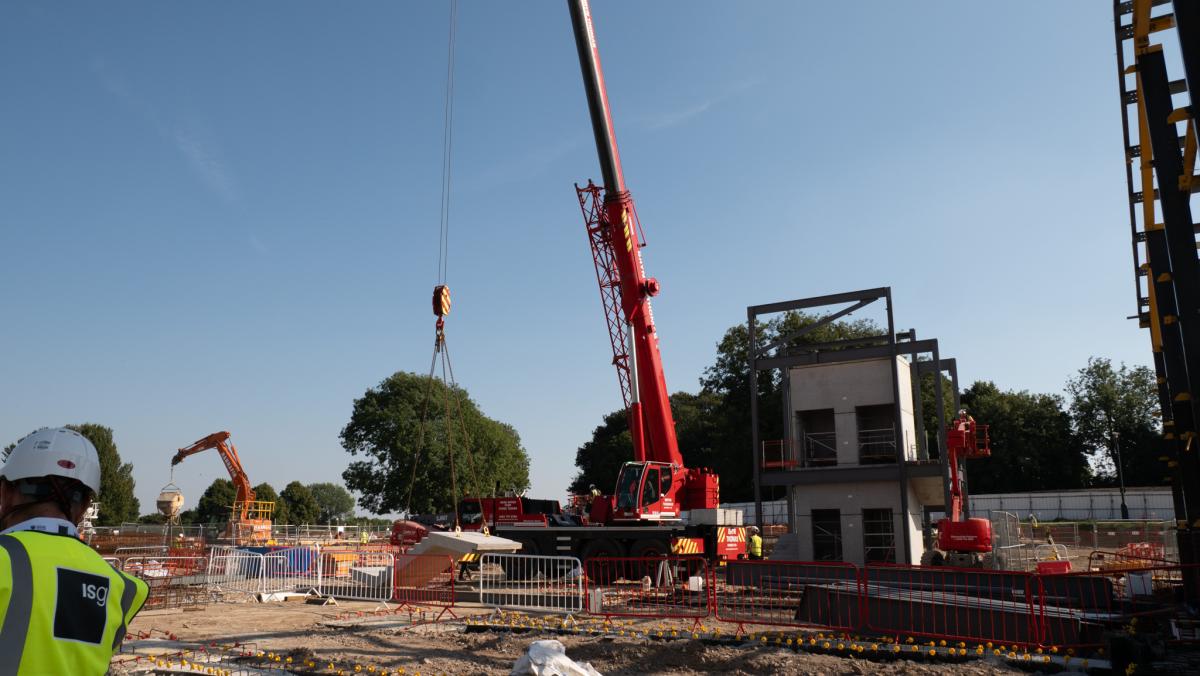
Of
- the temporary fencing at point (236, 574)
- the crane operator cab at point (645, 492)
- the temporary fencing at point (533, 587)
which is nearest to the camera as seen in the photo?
the temporary fencing at point (533, 587)

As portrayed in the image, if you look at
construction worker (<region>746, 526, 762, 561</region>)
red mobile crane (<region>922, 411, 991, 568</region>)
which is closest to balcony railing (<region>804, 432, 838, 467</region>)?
construction worker (<region>746, 526, 762, 561</region>)

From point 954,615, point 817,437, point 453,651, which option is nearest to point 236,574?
point 453,651

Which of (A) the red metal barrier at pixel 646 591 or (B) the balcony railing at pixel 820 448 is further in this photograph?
(B) the balcony railing at pixel 820 448

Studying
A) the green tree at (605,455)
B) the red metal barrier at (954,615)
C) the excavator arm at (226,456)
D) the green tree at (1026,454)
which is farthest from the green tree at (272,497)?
the red metal barrier at (954,615)

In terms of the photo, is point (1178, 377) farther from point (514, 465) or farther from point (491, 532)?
point (514, 465)

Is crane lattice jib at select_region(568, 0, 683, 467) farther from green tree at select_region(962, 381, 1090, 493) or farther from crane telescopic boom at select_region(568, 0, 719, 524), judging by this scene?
green tree at select_region(962, 381, 1090, 493)

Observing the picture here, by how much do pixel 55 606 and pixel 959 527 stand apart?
872 inches

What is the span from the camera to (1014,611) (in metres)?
11.9

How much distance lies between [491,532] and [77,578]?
2295 cm

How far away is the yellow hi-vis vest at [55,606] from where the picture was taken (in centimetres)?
210

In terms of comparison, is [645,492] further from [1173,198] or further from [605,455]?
[605,455]

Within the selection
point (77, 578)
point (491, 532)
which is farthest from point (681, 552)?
point (77, 578)

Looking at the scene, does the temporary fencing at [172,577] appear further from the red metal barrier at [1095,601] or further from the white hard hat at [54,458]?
the white hard hat at [54,458]

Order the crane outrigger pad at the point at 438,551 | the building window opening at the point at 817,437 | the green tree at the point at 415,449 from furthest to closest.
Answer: the green tree at the point at 415,449 < the building window opening at the point at 817,437 < the crane outrigger pad at the point at 438,551
